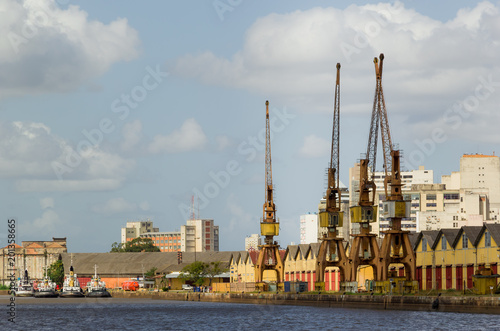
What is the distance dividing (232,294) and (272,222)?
15.0 meters

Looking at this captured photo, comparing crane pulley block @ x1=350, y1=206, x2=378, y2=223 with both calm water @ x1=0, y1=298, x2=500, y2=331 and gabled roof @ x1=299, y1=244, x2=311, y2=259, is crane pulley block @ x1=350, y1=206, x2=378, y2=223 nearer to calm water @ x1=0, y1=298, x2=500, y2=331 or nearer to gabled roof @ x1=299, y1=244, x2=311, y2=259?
calm water @ x1=0, y1=298, x2=500, y2=331

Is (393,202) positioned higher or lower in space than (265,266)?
higher

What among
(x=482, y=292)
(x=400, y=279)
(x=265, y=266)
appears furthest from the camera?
(x=265, y=266)

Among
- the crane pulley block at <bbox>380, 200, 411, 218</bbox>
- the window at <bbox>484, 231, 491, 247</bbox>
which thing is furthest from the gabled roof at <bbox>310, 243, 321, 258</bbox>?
the window at <bbox>484, 231, 491, 247</bbox>

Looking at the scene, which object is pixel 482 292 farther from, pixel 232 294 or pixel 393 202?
pixel 232 294

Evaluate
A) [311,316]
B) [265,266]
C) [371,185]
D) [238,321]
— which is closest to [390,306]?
[311,316]

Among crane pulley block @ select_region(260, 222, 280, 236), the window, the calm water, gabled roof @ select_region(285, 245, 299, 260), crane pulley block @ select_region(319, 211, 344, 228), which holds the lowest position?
the calm water

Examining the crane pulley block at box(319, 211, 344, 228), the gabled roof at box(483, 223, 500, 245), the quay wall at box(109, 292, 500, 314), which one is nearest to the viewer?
Result: the quay wall at box(109, 292, 500, 314)

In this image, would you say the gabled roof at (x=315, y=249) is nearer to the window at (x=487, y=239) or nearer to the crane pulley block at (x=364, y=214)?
the crane pulley block at (x=364, y=214)

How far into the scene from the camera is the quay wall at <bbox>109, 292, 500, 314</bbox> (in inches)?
3310

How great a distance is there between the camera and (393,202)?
116562 millimetres

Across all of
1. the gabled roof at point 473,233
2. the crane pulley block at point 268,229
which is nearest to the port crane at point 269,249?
the crane pulley block at point 268,229

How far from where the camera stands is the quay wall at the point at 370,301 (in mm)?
84062

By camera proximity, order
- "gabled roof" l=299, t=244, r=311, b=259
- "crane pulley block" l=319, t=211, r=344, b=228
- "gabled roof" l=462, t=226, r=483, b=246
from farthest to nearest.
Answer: "gabled roof" l=299, t=244, r=311, b=259
"crane pulley block" l=319, t=211, r=344, b=228
"gabled roof" l=462, t=226, r=483, b=246
